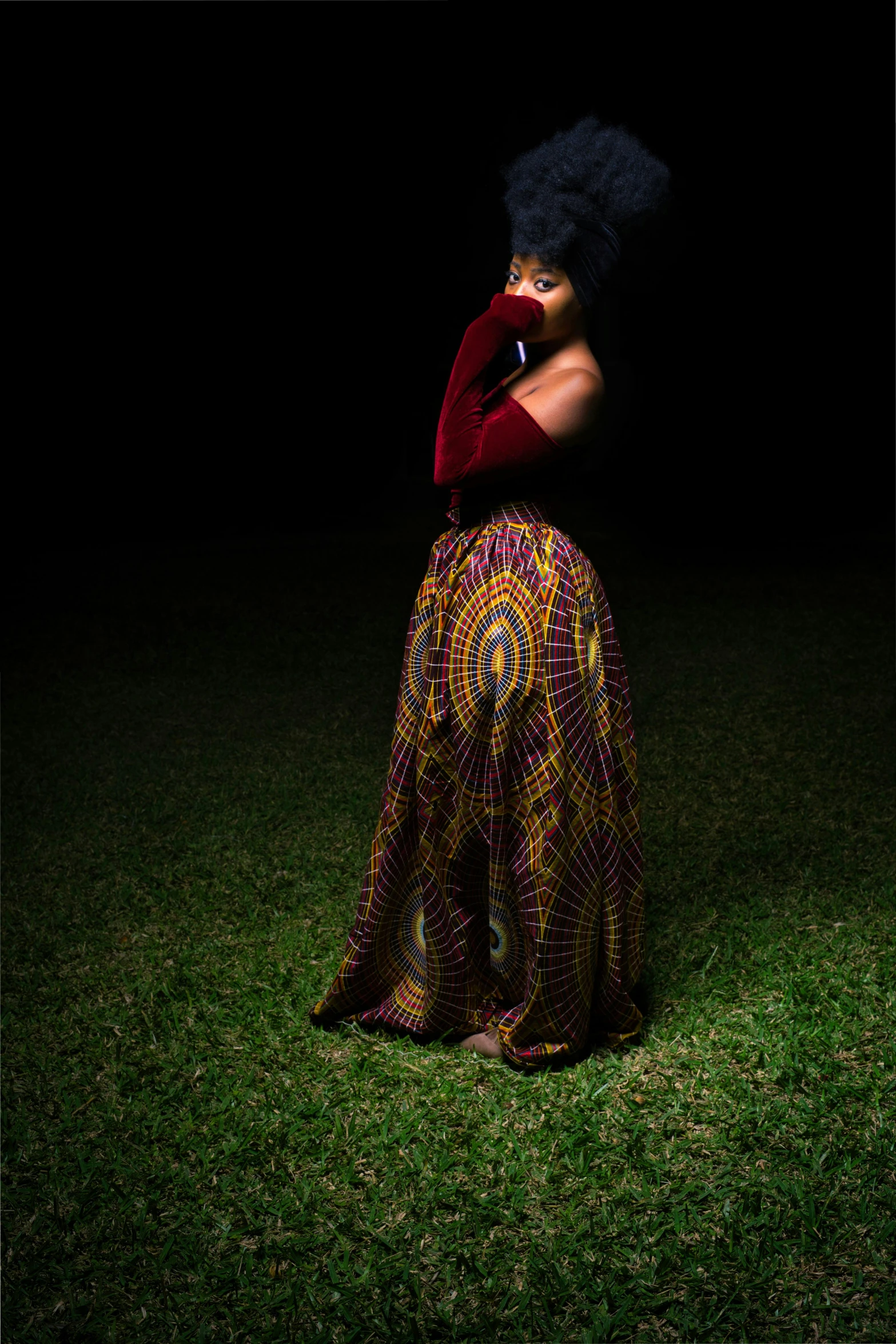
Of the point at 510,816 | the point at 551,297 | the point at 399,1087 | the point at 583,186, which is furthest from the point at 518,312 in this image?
the point at 399,1087

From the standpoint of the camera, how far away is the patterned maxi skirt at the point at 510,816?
169 centimetres

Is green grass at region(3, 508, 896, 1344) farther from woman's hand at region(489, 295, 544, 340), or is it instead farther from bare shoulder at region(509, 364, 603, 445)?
woman's hand at region(489, 295, 544, 340)

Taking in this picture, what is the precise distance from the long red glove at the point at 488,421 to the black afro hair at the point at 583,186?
119mm

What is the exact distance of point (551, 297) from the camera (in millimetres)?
1742

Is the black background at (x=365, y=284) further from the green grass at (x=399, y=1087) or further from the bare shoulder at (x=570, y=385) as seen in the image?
the bare shoulder at (x=570, y=385)

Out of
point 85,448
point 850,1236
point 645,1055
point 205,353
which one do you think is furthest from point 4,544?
point 850,1236

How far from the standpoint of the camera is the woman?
1.69 metres

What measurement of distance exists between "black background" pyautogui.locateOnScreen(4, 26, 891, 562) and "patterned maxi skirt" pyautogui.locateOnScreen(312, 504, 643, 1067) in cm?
410

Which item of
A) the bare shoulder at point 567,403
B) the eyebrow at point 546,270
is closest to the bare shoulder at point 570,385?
the bare shoulder at point 567,403

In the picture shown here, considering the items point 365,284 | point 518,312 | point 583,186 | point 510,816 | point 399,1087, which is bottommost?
point 399,1087

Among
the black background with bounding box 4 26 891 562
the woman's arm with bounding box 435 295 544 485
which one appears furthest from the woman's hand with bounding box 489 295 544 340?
the black background with bounding box 4 26 891 562

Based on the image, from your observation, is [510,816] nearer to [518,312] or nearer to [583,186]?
[518,312]

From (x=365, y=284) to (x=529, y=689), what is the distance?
6.11 m

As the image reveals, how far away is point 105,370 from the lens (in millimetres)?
6945
